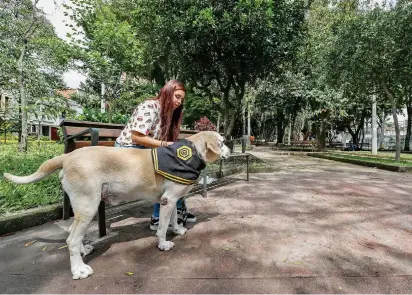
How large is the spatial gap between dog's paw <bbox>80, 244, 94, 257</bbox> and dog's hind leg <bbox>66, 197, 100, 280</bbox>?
0.31 meters

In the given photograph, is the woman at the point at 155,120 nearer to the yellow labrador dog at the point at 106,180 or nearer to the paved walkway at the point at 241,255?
the yellow labrador dog at the point at 106,180

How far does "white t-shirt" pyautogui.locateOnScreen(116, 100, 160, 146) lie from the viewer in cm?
284

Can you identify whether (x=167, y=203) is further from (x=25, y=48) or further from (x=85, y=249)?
(x=25, y=48)

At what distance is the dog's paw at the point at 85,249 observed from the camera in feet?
8.32

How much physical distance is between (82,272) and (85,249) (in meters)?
0.43

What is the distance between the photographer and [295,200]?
470 centimetres

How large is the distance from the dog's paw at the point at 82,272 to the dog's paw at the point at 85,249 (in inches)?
13.0

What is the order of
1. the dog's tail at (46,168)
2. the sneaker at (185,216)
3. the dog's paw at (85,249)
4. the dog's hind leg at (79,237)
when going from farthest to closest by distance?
the sneaker at (185,216), the dog's paw at (85,249), the dog's tail at (46,168), the dog's hind leg at (79,237)

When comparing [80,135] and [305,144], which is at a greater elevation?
[80,135]

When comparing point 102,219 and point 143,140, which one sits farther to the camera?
point 102,219

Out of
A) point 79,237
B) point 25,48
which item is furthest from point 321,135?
point 79,237

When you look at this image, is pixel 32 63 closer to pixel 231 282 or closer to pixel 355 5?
pixel 231 282

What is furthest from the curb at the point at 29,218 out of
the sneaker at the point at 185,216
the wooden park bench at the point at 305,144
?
the wooden park bench at the point at 305,144

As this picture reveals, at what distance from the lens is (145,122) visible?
2844mm
